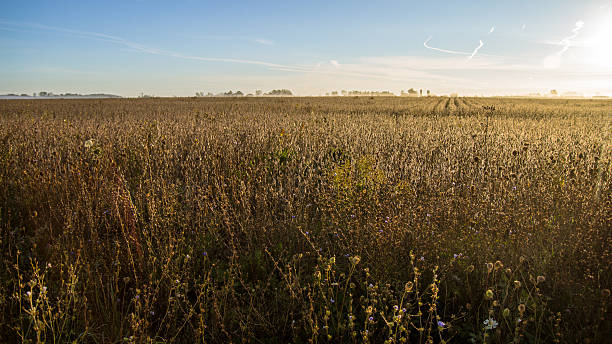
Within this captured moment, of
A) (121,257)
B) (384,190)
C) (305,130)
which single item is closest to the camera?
(121,257)

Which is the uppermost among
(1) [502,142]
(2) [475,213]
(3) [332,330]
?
(1) [502,142]

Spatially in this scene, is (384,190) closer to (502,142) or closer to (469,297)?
(469,297)

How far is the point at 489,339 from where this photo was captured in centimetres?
217

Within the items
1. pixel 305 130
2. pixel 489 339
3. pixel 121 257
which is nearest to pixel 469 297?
pixel 489 339

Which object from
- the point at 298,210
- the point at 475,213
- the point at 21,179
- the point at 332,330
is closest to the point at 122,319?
the point at 332,330

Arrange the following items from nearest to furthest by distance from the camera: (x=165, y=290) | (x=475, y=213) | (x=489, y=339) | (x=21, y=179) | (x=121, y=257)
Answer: (x=489, y=339) → (x=165, y=290) → (x=121, y=257) → (x=475, y=213) → (x=21, y=179)

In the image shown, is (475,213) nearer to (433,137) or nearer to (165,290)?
(165,290)

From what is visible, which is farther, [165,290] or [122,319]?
[165,290]

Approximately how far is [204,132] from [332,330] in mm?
6107

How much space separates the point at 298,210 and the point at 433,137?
4959 mm

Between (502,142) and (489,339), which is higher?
(502,142)

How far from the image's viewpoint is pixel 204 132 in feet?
24.9

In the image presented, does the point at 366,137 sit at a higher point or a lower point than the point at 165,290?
higher

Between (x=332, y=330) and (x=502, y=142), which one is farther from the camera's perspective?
(x=502, y=142)
